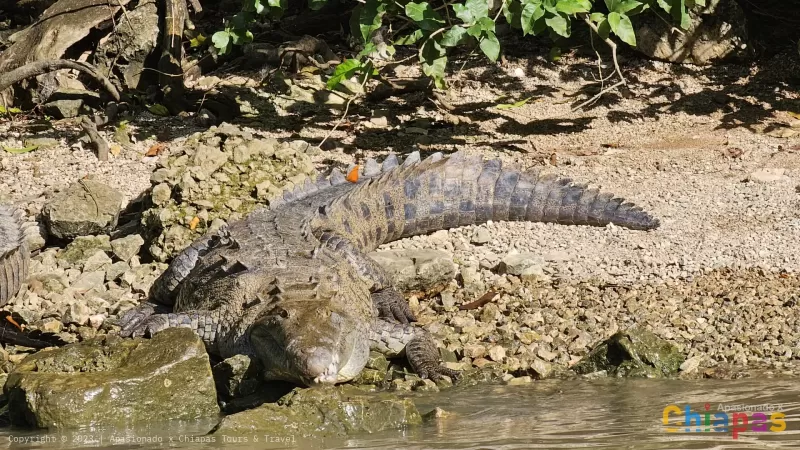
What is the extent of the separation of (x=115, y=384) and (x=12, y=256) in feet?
6.25

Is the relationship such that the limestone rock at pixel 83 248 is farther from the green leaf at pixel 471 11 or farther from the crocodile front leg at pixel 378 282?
the green leaf at pixel 471 11

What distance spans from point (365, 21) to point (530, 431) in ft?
13.6

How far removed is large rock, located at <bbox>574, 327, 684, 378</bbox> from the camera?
212 inches

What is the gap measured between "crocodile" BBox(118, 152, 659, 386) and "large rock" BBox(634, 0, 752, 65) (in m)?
3.07

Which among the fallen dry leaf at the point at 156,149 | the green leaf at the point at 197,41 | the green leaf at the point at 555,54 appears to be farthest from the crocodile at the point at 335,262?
the green leaf at the point at 197,41

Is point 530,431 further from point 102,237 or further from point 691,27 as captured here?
point 691,27

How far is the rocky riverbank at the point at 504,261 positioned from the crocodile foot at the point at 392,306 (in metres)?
0.12

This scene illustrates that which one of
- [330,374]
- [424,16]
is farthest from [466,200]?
[330,374]

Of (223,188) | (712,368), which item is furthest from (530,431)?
(223,188)

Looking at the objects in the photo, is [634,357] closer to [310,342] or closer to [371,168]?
[310,342]

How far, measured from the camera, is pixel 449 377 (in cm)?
543

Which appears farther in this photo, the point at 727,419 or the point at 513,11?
the point at 513,11

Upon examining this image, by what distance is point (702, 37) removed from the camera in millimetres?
10438

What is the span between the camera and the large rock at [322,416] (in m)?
4.37
